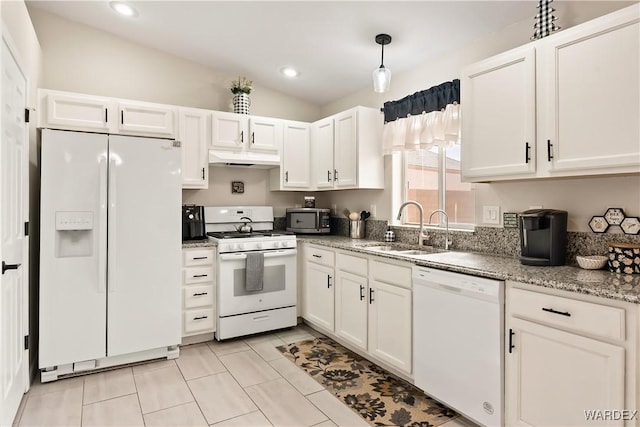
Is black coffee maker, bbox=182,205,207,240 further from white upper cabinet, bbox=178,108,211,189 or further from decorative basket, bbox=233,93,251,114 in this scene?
decorative basket, bbox=233,93,251,114

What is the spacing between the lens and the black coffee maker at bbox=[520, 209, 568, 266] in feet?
6.74

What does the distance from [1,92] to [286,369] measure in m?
2.43

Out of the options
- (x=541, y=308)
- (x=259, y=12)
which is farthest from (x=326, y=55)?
(x=541, y=308)

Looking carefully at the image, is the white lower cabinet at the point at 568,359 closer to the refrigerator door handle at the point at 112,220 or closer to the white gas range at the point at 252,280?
the white gas range at the point at 252,280

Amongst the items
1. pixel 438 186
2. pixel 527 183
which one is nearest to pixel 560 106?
pixel 527 183

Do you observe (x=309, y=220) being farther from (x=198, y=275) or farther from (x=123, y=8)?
(x=123, y=8)

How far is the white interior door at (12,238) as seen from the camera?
1916 millimetres

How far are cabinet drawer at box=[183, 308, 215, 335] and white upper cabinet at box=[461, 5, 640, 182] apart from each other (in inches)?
96.8

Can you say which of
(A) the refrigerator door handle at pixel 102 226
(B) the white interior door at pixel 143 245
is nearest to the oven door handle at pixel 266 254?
(B) the white interior door at pixel 143 245

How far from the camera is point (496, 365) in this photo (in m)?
1.90

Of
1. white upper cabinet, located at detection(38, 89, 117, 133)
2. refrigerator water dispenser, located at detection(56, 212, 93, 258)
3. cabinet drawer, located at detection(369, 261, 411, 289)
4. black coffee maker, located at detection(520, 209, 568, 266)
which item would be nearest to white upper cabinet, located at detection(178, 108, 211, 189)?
white upper cabinet, located at detection(38, 89, 117, 133)

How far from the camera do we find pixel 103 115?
10.3 ft

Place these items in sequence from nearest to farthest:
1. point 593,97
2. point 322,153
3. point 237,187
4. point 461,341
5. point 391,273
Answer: point 593,97, point 461,341, point 391,273, point 322,153, point 237,187

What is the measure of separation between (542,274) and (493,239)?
2.60 ft
